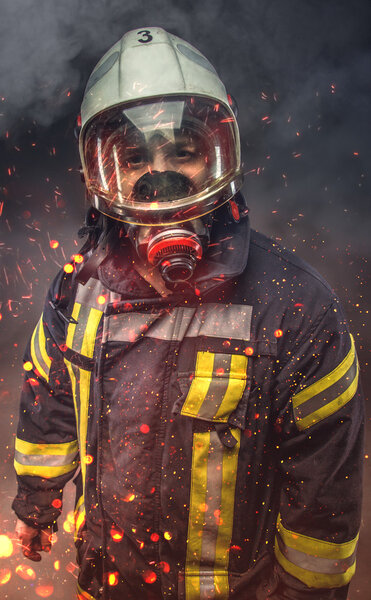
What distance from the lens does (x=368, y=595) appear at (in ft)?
9.32

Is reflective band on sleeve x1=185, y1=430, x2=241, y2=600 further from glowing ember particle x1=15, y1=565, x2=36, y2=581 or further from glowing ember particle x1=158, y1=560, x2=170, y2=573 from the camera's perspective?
glowing ember particle x1=15, y1=565, x2=36, y2=581

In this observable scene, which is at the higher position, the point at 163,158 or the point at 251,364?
the point at 163,158

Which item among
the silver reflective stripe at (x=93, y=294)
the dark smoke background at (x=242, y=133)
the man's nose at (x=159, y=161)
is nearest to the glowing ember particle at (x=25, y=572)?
the dark smoke background at (x=242, y=133)

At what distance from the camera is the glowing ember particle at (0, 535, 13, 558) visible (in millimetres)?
3223

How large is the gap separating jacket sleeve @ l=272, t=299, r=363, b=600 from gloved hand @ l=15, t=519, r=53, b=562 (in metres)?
1.13

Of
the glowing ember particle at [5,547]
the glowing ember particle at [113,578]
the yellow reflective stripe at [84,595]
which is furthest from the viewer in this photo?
the glowing ember particle at [5,547]

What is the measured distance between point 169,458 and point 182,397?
229 millimetres

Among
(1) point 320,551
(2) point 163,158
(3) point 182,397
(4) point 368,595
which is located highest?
(2) point 163,158

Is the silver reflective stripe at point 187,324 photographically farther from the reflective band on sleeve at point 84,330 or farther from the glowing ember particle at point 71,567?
the glowing ember particle at point 71,567

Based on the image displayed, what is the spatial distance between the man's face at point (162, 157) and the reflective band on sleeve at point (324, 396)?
84 cm

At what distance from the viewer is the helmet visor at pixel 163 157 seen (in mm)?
1457

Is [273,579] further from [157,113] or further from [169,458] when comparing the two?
[157,113]

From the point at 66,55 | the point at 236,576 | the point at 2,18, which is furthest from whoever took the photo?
the point at 66,55

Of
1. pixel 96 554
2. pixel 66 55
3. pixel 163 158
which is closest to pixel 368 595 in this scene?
pixel 96 554
